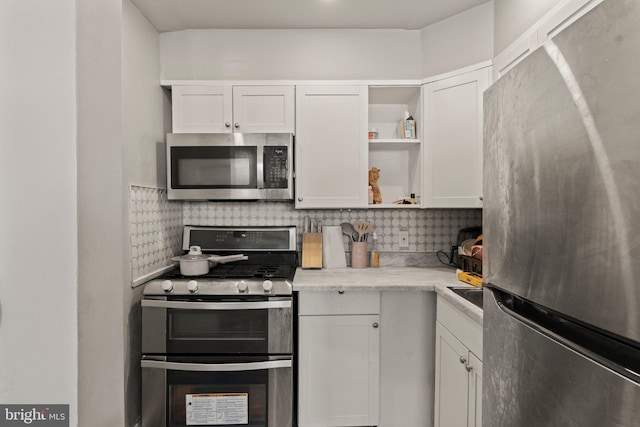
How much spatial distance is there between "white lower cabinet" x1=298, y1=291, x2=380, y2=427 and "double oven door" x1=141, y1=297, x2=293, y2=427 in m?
0.13

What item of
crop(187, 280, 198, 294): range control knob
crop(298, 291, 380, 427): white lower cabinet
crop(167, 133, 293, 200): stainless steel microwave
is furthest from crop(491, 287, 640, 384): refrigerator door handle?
crop(167, 133, 293, 200): stainless steel microwave

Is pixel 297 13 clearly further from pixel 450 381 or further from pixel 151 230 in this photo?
pixel 450 381

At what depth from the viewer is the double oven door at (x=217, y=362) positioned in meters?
1.88

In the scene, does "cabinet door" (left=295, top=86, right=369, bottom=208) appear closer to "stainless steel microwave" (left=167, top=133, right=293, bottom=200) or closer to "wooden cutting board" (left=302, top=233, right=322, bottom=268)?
"stainless steel microwave" (left=167, top=133, right=293, bottom=200)

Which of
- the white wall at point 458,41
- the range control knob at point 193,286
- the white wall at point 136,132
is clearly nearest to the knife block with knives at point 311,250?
the range control knob at point 193,286

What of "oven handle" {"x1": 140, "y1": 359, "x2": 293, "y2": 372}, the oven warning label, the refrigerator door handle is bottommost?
the oven warning label

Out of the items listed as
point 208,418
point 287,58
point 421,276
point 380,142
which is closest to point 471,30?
point 380,142

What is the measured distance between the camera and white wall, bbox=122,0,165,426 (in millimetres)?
1898

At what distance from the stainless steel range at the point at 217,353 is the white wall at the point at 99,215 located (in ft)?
3.76

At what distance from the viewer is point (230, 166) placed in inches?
87.0

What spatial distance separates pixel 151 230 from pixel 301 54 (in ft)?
5.13

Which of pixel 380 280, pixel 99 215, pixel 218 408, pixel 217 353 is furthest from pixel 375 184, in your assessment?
pixel 99 215

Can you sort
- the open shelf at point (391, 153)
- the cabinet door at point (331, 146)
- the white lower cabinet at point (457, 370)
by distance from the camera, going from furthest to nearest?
1. the open shelf at point (391, 153)
2. the cabinet door at point (331, 146)
3. the white lower cabinet at point (457, 370)

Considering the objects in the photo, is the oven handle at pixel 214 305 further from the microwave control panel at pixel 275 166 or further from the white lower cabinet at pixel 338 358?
the microwave control panel at pixel 275 166
